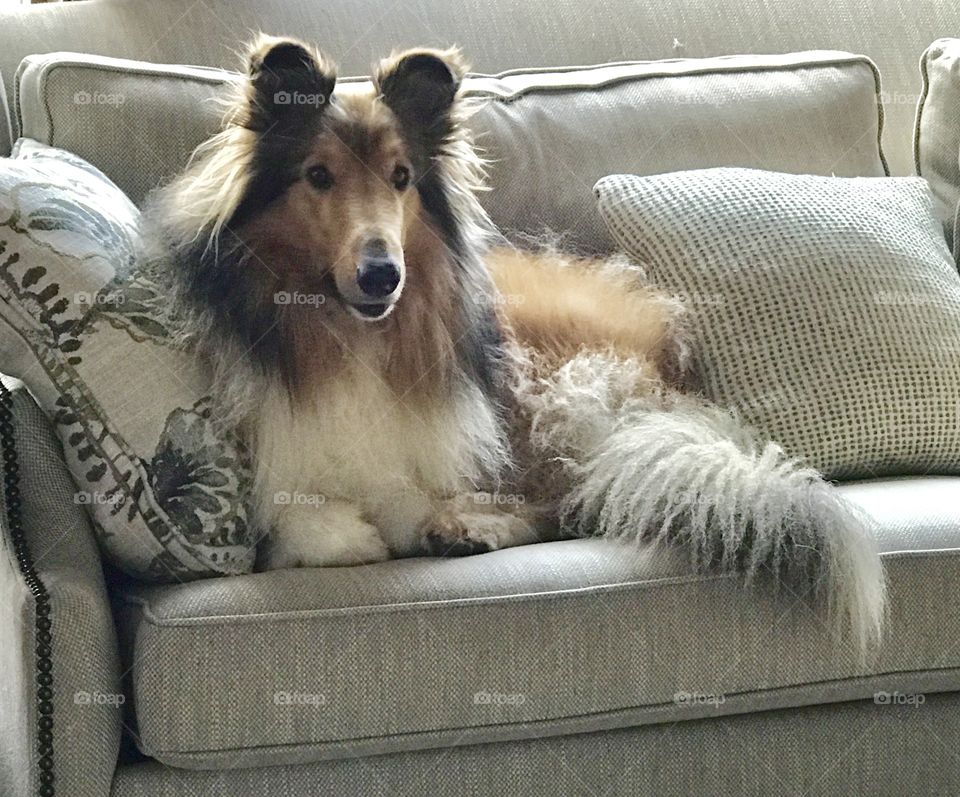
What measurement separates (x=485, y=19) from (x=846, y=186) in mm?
905

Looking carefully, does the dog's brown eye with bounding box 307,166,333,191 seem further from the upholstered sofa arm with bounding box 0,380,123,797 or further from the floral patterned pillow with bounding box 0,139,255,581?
the upholstered sofa arm with bounding box 0,380,123,797

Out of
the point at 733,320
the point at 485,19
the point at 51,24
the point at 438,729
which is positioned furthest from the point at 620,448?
the point at 51,24

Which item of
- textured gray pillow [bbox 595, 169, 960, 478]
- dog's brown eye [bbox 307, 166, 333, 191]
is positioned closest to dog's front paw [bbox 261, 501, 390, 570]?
dog's brown eye [bbox 307, 166, 333, 191]

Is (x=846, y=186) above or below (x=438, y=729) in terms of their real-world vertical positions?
above

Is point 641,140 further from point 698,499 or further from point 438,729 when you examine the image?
point 438,729

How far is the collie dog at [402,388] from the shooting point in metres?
1.73

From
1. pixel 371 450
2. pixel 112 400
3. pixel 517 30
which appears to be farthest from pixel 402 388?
pixel 517 30

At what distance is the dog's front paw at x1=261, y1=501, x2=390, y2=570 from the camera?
5.66 feet

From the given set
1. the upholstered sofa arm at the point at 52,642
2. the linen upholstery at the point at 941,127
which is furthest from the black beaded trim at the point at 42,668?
the linen upholstery at the point at 941,127

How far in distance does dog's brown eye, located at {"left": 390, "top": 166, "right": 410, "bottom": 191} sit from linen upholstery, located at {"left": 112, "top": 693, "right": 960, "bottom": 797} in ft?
2.65

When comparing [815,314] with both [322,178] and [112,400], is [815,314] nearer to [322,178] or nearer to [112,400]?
[322,178]

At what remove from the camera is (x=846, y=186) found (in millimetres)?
2262

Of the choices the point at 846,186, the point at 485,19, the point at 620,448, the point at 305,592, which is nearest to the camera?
the point at 305,592

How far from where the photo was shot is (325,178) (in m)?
1.77
